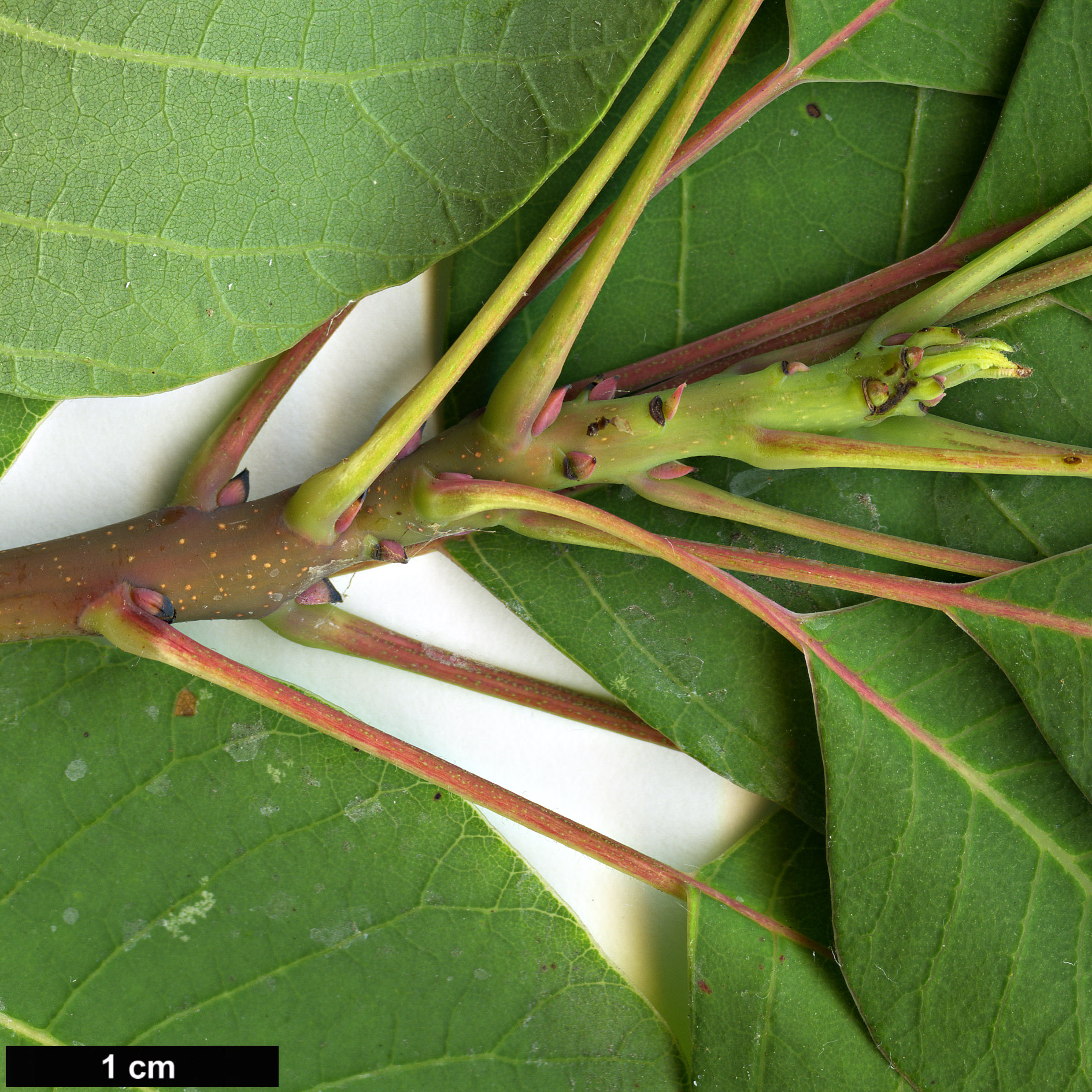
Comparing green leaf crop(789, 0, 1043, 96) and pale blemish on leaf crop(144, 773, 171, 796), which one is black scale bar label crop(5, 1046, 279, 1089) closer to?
pale blemish on leaf crop(144, 773, 171, 796)

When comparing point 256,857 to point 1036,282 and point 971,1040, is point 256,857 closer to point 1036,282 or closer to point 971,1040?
point 971,1040

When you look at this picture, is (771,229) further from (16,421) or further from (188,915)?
(188,915)

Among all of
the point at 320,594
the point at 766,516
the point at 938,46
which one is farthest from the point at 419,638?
the point at 938,46

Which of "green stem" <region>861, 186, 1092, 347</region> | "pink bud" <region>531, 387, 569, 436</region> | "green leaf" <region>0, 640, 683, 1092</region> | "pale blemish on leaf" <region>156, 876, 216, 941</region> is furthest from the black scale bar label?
"green stem" <region>861, 186, 1092, 347</region>

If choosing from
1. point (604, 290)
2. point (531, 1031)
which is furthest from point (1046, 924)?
point (604, 290)

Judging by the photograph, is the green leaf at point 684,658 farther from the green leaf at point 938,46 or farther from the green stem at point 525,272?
the green leaf at point 938,46

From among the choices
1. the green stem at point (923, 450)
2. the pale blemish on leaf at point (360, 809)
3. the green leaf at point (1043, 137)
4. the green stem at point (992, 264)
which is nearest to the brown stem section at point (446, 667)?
the pale blemish on leaf at point (360, 809)
